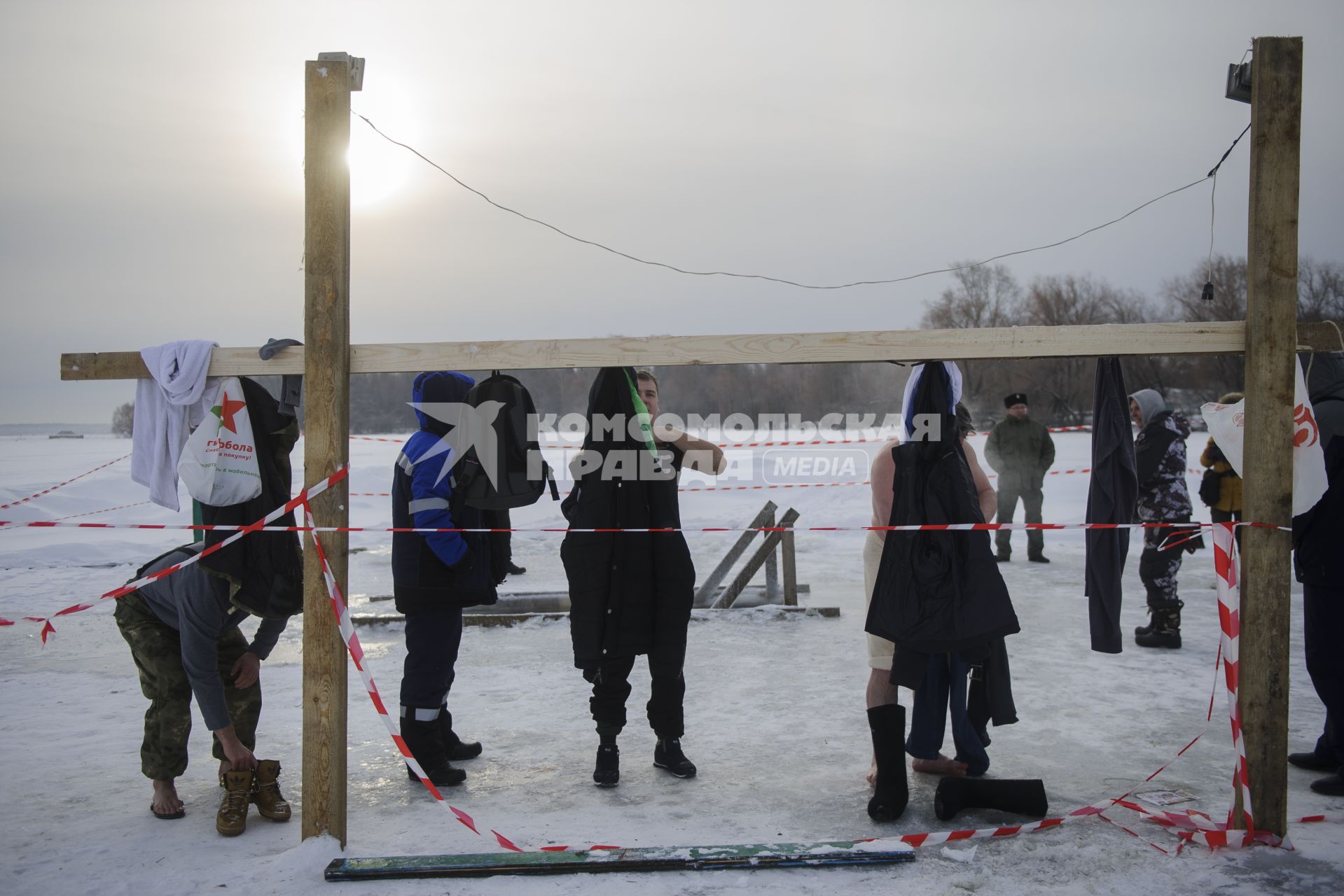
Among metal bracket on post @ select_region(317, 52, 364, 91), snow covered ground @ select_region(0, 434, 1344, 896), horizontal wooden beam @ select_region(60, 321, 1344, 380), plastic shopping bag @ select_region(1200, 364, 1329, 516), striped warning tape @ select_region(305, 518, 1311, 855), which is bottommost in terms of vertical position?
snow covered ground @ select_region(0, 434, 1344, 896)

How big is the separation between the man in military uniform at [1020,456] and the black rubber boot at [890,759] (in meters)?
7.66

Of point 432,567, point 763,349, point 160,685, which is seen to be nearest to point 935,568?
point 763,349

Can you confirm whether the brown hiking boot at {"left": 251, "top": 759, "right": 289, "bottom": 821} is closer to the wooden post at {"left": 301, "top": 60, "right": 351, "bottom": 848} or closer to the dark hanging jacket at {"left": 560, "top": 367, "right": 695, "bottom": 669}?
the wooden post at {"left": 301, "top": 60, "right": 351, "bottom": 848}

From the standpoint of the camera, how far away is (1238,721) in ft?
12.5

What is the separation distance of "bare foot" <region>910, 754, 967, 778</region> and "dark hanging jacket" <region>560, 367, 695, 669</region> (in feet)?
4.36

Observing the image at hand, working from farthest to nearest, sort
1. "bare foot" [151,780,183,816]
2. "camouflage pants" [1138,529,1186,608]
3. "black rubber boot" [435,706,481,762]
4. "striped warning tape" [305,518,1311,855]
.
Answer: "camouflage pants" [1138,529,1186,608] < "black rubber boot" [435,706,481,762] < "bare foot" [151,780,183,816] < "striped warning tape" [305,518,1311,855]

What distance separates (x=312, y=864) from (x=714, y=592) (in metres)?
5.36

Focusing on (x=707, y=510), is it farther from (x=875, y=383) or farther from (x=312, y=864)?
(x=875, y=383)

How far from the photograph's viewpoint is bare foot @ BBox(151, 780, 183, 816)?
13.2ft

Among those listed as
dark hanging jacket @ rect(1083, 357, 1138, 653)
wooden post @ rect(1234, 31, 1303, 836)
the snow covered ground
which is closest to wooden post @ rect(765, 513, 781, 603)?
the snow covered ground

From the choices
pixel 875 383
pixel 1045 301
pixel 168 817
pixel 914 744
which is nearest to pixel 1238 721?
pixel 914 744

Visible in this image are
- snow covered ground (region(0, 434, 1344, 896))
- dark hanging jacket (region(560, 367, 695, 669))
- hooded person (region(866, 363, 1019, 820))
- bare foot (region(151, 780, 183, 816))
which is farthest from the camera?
dark hanging jacket (region(560, 367, 695, 669))

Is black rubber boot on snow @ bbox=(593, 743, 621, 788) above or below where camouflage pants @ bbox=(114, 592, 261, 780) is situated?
below

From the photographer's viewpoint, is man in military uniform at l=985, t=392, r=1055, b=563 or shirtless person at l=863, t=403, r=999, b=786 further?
man in military uniform at l=985, t=392, r=1055, b=563
